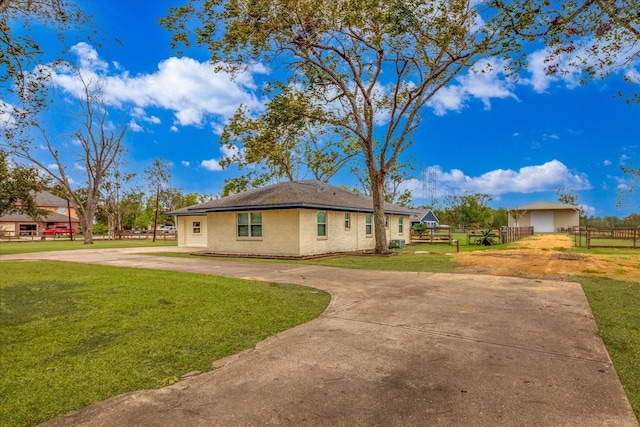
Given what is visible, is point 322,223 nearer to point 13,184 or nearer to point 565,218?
point 13,184

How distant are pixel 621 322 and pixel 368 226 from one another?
57.9 feet

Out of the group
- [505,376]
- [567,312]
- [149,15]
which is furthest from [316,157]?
[505,376]

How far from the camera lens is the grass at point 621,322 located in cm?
367

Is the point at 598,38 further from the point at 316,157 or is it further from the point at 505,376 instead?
the point at 316,157

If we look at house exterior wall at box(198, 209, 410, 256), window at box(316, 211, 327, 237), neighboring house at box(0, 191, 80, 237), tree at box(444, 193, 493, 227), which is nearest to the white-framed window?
house exterior wall at box(198, 209, 410, 256)

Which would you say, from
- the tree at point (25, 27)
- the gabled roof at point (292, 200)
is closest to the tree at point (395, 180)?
the gabled roof at point (292, 200)

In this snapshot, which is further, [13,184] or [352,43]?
[13,184]

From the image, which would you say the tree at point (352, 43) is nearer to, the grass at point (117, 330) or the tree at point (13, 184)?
the grass at point (117, 330)

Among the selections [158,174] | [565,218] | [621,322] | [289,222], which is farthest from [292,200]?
[565,218]

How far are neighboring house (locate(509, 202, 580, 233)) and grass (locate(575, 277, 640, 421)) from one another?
44150mm

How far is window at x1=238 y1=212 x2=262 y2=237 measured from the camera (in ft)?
61.6

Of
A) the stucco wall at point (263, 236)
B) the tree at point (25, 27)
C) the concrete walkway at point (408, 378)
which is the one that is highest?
the tree at point (25, 27)

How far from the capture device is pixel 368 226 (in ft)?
76.0

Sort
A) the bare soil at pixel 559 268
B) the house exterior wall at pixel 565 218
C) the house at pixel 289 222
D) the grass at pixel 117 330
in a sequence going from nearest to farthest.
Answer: the grass at pixel 117 330
the bare soil at pixel 559 268
the house at pixel 289 222
the house exterior wall at pixel 565 218
